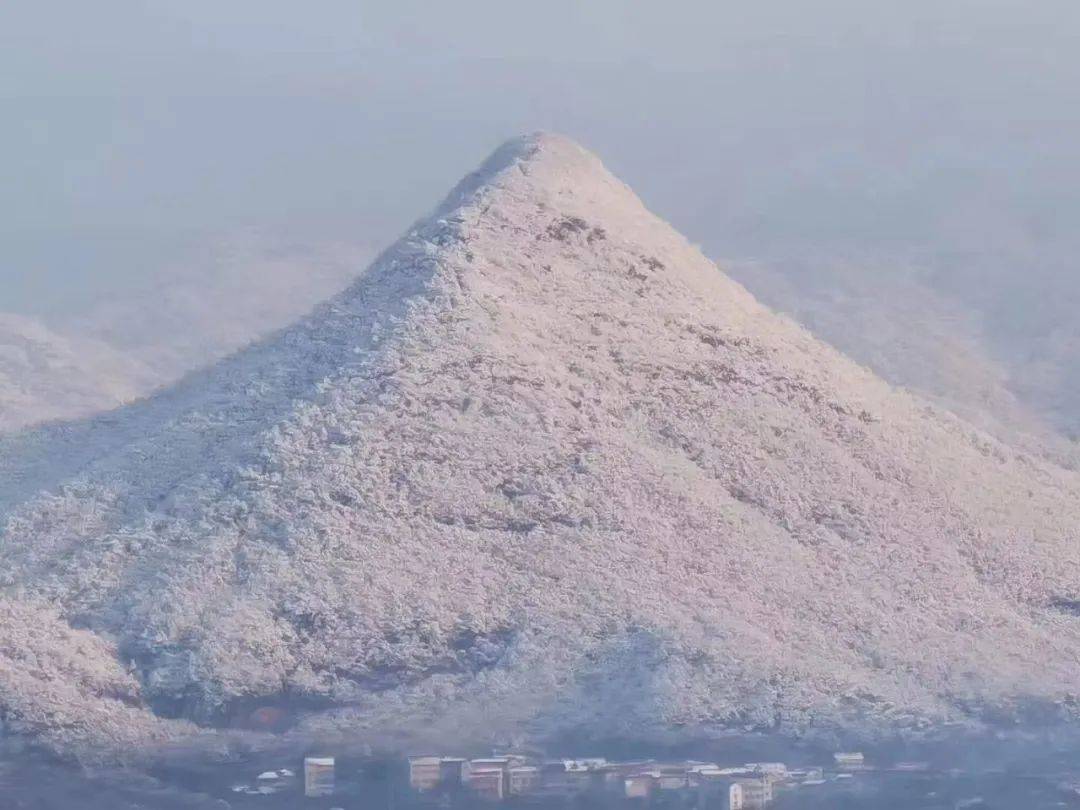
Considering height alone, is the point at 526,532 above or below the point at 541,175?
below

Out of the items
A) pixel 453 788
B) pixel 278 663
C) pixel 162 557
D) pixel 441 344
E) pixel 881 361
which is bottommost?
pixel 453 788

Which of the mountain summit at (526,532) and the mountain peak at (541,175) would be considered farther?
the mountain peak at (541,175)

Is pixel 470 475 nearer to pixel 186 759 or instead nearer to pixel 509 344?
pixel 509 344

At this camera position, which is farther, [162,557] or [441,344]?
[441,344]

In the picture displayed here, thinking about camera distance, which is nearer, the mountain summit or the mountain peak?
the mountain summit

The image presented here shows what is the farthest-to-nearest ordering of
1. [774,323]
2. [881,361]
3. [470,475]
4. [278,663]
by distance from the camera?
[881,361] → [774,323] → [470,475] → [278,663]

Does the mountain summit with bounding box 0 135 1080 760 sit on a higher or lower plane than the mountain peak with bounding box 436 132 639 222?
lower

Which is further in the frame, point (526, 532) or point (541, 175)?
point (541, 175)

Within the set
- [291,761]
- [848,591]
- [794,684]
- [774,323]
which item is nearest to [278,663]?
[291,761]
